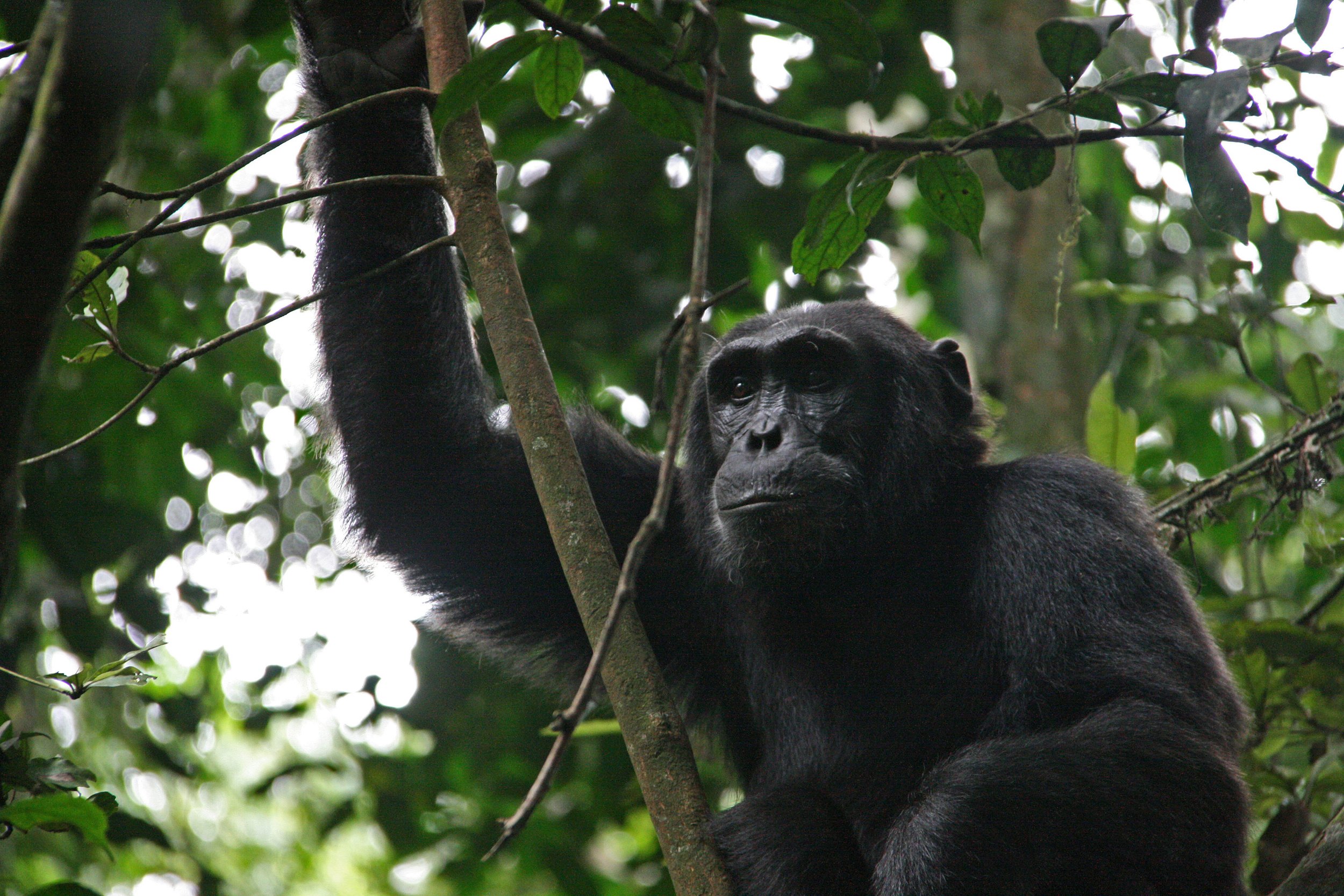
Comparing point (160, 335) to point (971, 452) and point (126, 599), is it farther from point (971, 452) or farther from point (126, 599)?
point (971, 452)

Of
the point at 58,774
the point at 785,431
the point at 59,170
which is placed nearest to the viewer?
the point at 59,170

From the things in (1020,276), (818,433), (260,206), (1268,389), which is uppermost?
(1020,276)

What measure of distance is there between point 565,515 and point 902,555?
1.48 m

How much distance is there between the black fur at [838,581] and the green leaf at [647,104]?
31.5 inches

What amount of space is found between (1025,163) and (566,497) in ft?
4.88

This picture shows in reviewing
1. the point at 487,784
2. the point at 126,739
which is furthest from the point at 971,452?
the point at 126,739

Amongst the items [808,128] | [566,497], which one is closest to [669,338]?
[566,497]

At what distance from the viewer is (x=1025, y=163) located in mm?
2982

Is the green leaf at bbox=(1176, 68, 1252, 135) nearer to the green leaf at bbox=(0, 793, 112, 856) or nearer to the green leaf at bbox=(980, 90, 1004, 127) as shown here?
the green leaf at bbox=(980, 90, 1004, 127)

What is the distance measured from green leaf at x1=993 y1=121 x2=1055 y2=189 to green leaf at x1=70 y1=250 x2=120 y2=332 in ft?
7.21

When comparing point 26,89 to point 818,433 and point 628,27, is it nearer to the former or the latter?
point 628,27

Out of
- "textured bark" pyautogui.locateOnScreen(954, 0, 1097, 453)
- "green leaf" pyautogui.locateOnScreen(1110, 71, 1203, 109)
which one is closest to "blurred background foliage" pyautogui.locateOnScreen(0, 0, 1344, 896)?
"textured bark" pyautogui.locateOnScreen(954, 0, 1097, 453)

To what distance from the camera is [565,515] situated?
2.56 m

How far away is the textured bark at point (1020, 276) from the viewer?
611 cm
